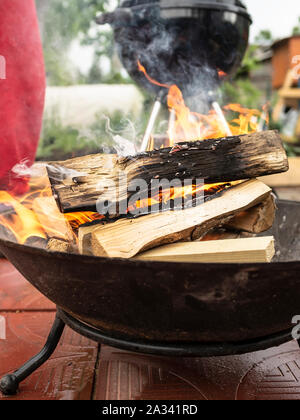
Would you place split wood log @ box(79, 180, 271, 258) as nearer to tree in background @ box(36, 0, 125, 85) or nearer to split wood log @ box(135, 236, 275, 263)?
split wood log @ box(135, 236, 275, 263)

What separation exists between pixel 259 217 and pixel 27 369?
80 cm

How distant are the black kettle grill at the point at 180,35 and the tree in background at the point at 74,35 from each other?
4063mm

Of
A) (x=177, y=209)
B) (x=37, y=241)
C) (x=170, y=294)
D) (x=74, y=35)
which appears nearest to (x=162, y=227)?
(x=177, y=209)

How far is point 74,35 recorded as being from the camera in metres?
6.57

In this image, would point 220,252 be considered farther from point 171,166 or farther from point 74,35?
point 74,35

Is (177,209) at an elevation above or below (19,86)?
below

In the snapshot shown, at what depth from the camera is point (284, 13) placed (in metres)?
5.88

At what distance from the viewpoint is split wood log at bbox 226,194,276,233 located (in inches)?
51.9

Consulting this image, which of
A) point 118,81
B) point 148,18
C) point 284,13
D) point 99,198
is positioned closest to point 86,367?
point 99,198

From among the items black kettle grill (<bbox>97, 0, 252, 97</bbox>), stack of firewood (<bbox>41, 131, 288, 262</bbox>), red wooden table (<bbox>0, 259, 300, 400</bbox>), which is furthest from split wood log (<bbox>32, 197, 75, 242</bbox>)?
black kettle grill (<bbox>97, 0, 252, 97</bbox>)

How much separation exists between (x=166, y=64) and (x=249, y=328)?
5.41ft

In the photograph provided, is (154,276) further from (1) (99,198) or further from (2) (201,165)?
(2) (201,165)

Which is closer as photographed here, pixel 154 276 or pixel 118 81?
pixel 154 276

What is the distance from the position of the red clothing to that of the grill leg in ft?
3.31
